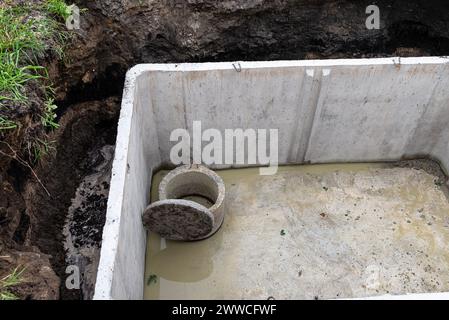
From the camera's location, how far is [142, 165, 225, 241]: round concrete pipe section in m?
3.90

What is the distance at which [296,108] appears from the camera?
452 cm

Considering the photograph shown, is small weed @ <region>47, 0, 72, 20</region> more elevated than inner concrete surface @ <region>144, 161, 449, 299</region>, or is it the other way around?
small weed @ <region>47, 0, 72, 20</region>

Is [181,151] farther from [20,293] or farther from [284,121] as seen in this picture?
[20,293]

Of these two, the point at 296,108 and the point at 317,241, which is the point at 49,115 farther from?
the point at 317,241

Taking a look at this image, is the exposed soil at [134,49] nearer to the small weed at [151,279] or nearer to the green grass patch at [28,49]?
the green grass patch at [28,49]

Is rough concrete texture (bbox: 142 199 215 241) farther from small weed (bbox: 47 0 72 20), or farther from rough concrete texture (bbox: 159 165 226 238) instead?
small weed (bbox: 47 0 72 20)

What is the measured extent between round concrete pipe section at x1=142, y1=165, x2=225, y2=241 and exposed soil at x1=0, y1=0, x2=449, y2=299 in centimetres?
59

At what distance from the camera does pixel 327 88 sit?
4383 mm

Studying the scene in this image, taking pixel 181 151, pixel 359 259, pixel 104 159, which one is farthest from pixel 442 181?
pixel 104 159

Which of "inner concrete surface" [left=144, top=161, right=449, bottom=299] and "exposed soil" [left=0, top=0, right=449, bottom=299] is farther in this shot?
"inner concrete surface" [left=144, top=161, right=449, bottom=299]

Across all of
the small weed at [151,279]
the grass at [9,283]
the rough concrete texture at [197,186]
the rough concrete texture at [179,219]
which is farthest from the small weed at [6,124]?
the small weed at [151,279]

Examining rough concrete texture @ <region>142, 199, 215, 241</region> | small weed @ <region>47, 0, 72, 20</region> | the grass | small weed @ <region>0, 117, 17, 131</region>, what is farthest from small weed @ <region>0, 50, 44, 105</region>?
rough concrete texture @ <region>142, 199, 215, 241</region>

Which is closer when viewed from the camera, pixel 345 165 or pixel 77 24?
pixel 77 24

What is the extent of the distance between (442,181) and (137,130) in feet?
10.6
